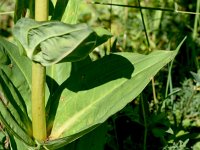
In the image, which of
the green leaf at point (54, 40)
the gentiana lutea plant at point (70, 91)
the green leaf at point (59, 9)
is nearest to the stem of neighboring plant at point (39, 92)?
the gentiana lutea plant at point (70, 91)

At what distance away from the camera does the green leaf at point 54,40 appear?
4.67ft

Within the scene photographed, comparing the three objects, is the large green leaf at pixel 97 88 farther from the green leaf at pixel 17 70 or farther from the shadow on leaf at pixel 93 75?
the green leaf at pixel 17 70

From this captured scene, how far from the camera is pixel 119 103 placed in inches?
71.4

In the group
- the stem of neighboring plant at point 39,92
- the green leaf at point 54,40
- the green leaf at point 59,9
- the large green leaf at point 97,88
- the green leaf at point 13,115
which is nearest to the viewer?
the green leaf at point 54,40

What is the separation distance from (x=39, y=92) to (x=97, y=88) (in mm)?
283

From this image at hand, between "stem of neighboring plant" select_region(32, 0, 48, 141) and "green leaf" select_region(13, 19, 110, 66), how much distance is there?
5.0 inches

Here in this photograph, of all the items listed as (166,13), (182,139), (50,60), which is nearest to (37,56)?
(50,60)

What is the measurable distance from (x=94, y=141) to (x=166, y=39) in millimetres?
1505

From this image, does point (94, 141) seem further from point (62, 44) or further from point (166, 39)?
point (166, 39)

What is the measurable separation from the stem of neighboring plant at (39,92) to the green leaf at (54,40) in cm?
13

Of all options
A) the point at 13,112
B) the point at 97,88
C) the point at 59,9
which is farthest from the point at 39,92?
the point at 59,9

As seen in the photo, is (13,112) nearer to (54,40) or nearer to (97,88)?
(97,88)

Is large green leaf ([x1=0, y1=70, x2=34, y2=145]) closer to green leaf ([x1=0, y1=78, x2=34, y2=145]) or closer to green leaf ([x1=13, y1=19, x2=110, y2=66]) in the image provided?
green leaf ([x1=0, y1=78, x2=34, y2=145])

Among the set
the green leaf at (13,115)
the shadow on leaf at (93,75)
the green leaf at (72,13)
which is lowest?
the green leaf at (13,115)
